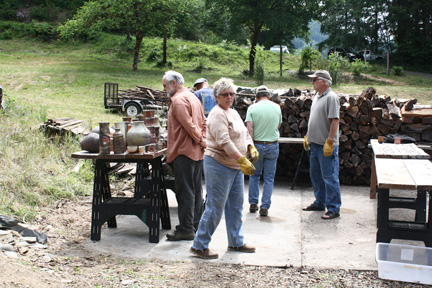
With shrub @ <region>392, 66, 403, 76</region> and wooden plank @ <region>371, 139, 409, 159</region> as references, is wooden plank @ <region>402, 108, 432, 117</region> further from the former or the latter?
shrub @ <region>392, 66, 403, 76</region>

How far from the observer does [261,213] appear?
6.74 metres

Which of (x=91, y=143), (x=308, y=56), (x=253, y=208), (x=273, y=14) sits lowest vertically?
(x=253, y=208)

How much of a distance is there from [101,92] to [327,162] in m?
14.9

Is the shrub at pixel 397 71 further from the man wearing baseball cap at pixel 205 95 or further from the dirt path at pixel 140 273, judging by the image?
the dirt path at pixel 140 273

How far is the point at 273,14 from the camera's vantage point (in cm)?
2894

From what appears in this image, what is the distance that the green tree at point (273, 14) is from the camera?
2883 cm

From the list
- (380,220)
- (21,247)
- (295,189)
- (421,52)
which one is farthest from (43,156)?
(421,52)

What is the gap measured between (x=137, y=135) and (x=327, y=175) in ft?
8.91

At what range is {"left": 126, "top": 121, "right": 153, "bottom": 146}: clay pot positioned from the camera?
533cm

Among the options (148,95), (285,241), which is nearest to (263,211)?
(285,241)

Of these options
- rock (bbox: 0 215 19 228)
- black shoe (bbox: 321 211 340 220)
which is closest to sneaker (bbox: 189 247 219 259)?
rock (bbox: 0 215 19 228)

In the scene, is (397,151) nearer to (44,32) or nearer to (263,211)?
(263,211)

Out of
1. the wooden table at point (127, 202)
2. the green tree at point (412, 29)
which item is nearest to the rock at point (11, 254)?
the wooden table at point (127, 202)

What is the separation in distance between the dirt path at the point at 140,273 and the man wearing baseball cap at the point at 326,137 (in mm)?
2046
